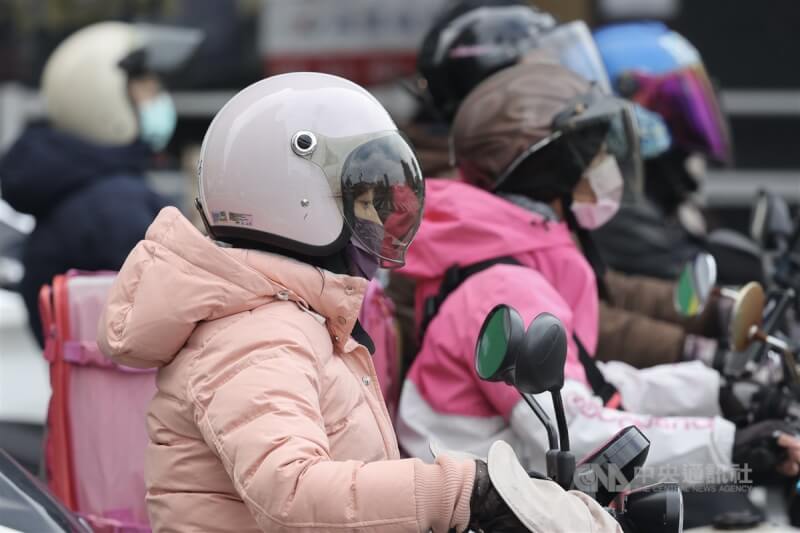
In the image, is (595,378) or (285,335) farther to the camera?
(595,378)

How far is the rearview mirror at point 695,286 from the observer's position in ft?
12.4

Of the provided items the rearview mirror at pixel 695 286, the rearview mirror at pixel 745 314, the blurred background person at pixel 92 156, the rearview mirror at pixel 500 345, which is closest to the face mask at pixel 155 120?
the blurred background person at pixel 92 156

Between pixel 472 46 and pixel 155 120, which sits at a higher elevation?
pixel 472 46

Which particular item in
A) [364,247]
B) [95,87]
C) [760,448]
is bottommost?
[760,448]

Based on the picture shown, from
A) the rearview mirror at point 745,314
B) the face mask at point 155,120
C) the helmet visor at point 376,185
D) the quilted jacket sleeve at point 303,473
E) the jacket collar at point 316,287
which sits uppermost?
the helmet visor at point 376,185

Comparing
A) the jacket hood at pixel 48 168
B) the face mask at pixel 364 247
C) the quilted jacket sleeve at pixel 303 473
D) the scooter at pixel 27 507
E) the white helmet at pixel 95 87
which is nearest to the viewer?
the quilted jacket sleeve at pixel 303 473

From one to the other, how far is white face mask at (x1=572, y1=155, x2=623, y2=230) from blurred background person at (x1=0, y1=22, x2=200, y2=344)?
178 centimetres

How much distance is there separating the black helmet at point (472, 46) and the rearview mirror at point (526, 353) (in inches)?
97.6

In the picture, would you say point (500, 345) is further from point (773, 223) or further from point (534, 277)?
point (773, 223)

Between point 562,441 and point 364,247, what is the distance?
0.57 metres

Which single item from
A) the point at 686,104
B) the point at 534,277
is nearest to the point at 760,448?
the point at 534,277

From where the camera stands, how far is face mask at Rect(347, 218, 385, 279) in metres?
2.67

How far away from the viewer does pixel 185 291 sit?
96.3 inches

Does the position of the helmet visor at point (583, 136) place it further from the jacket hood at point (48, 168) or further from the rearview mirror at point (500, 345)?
the jacket hood at point (48, 168)
